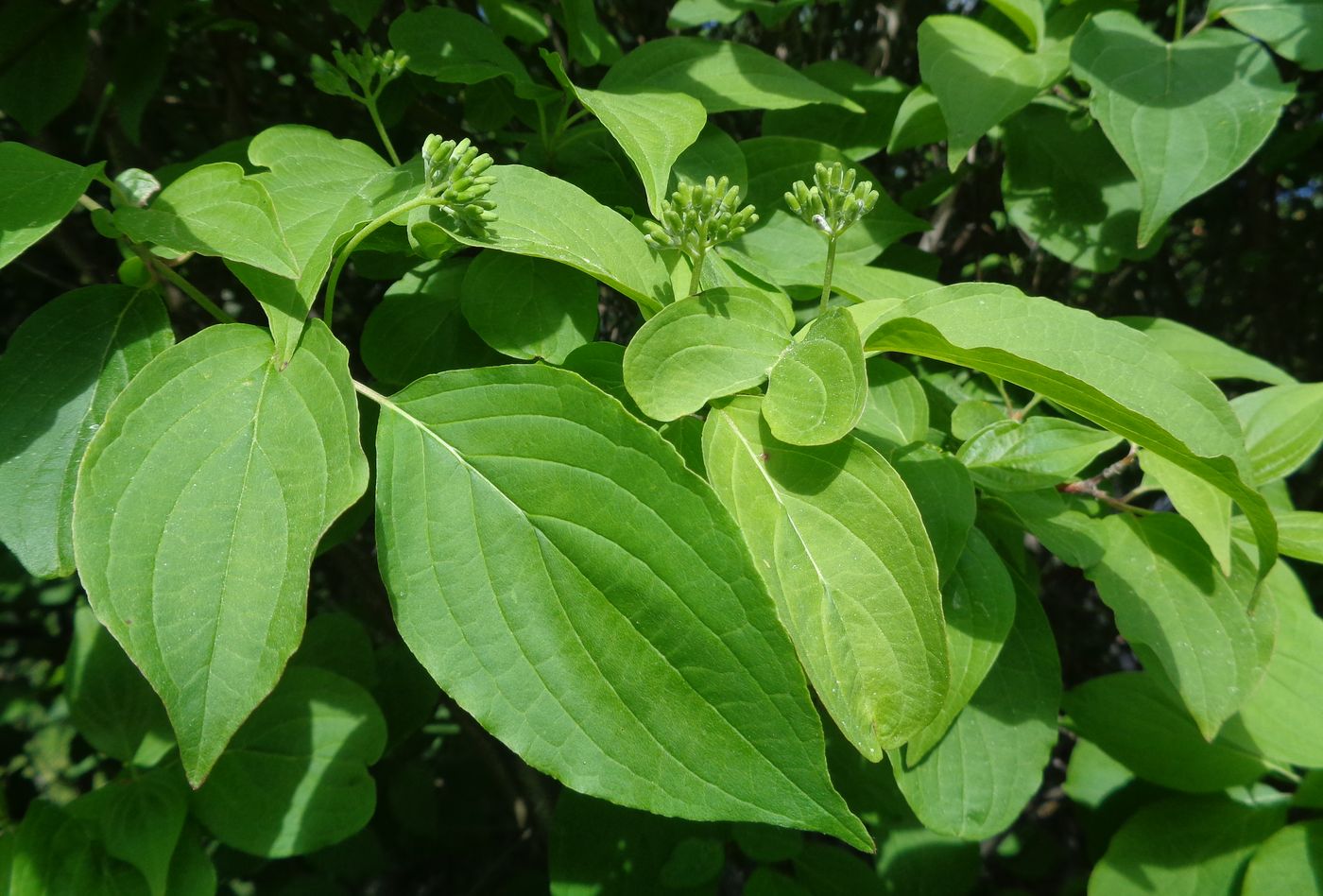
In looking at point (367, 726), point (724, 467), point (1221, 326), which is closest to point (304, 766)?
point (367, 726)

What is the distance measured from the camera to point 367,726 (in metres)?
1.37

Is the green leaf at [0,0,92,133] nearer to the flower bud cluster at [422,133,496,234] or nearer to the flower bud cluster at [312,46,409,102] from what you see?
the flower bud cluster at [312,46,409,102]

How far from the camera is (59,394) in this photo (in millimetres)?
866

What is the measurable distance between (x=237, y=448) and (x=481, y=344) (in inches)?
15.3

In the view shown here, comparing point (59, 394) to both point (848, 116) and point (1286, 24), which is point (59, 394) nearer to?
point (848, 116)

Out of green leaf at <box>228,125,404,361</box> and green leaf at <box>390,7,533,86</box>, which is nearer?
green leaf at <box>228,125,404,361</box>

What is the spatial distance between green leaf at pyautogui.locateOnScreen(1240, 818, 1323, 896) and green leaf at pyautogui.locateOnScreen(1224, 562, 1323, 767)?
143 millimetres

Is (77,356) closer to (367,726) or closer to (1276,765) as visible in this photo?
(367,726)

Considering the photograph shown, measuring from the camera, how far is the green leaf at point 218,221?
0.77 meters

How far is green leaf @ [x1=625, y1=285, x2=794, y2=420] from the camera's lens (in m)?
0.76

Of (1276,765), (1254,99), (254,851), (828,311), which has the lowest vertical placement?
(254,851)

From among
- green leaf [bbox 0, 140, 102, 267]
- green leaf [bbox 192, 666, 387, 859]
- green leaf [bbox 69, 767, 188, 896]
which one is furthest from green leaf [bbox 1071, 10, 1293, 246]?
green leaf [bbox 69, 767, 188, 896]

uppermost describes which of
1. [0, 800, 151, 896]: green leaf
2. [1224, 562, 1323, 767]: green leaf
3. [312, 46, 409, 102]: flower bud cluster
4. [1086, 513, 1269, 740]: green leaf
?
[312, 46, 409, 102]: flower bud cluster

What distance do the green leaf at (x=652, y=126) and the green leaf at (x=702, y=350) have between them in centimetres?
11
